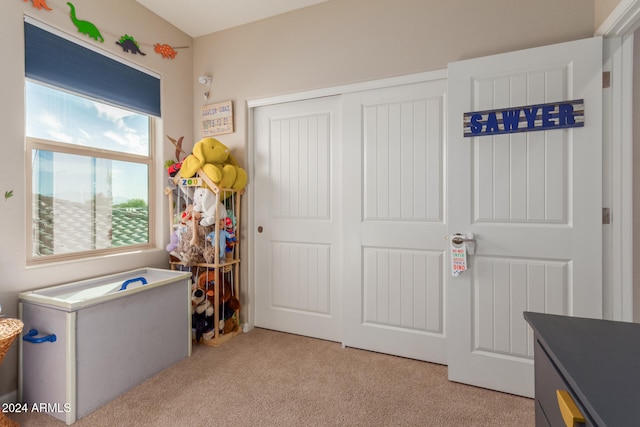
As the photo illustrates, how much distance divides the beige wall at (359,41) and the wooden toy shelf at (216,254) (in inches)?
Answer: 4.3

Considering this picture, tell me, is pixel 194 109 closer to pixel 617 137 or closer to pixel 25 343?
pixel 25 343

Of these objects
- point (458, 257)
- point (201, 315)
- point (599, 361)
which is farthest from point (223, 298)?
point (599, 361)

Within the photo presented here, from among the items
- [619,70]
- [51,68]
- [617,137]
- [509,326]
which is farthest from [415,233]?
[51,68]

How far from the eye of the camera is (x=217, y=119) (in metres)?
2.88

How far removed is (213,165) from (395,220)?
4.73 feet

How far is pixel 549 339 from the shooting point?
31.4 inches

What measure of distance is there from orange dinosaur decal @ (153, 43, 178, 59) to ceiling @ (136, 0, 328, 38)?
224 mm

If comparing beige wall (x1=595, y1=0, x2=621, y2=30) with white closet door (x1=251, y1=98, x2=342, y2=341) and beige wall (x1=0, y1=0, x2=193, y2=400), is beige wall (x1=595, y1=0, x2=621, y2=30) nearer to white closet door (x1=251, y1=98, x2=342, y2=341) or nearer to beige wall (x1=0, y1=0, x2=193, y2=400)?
white closet door (x1=251, y1=98, x2=342, y2=341)

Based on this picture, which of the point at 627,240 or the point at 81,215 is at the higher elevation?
the point at 81,215

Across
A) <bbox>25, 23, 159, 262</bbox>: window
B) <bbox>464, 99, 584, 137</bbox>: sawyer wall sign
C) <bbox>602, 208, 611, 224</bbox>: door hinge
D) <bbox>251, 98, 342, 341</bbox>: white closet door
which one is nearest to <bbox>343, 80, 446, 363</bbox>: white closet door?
<bbox>251, 98, 342, 341</bbox>: white closet door

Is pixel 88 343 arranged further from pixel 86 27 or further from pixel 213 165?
pixel 86 27

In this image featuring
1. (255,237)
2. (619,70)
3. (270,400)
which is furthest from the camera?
(255,237)

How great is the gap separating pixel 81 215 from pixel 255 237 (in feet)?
4.16

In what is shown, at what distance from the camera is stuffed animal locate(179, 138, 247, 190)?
244 centimetres
